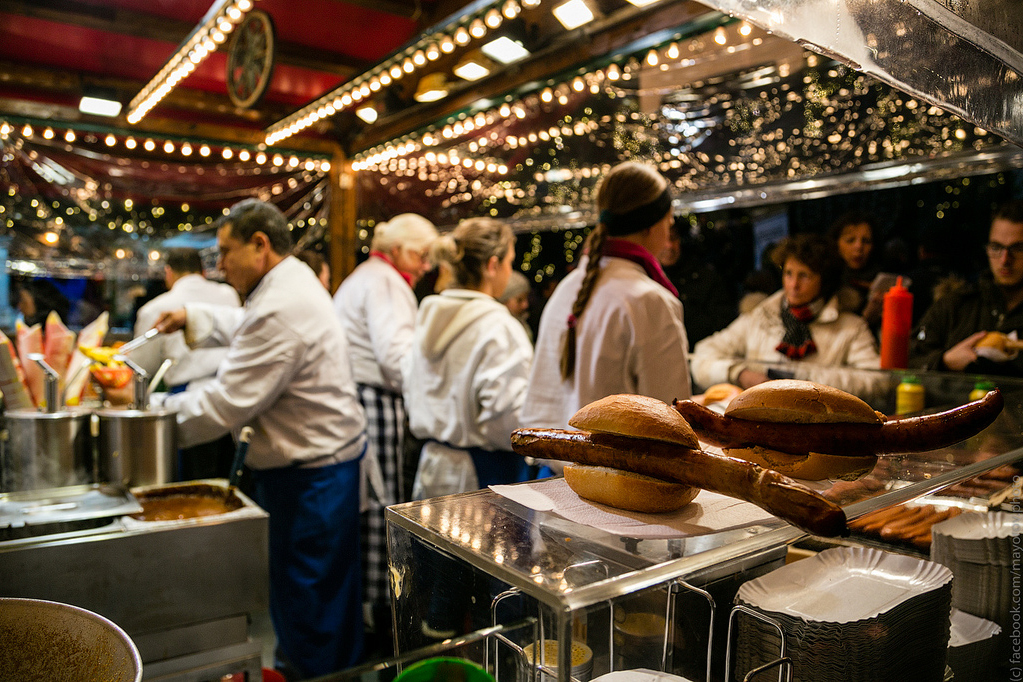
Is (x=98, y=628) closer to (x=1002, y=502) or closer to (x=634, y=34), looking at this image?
(x=1002, y=502)

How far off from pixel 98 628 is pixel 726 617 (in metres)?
0.79

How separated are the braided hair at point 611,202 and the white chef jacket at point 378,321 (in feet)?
6.27

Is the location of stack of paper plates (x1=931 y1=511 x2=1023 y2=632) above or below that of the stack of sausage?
below

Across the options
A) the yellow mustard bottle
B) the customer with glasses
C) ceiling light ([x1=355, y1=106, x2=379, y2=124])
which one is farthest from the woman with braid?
ceiling light ([x1=355, y1=106, x2=379, y2=124])

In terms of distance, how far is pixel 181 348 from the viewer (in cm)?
409

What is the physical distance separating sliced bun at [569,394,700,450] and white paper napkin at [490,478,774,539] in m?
0.09

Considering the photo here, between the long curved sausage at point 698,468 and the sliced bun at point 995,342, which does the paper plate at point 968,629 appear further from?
the sliced bun at point 995,342

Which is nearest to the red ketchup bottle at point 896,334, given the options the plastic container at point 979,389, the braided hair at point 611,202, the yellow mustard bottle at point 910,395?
the yellow mustard bottle at point 910,395

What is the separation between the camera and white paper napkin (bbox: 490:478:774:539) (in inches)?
29.6

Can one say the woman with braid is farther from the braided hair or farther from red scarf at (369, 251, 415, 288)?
red scarf at (369, 251, 415, 288)

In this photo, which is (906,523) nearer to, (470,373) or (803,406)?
(803,406)

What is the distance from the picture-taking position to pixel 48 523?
160cm

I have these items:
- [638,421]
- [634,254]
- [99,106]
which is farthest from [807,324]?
[99,106]

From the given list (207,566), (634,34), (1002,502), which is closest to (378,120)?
(634,34)
